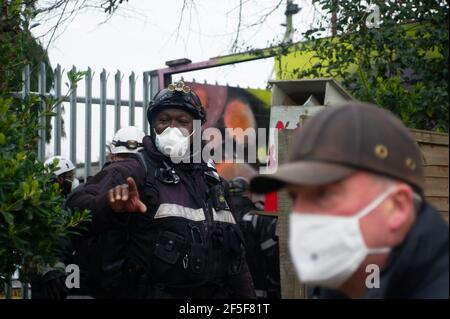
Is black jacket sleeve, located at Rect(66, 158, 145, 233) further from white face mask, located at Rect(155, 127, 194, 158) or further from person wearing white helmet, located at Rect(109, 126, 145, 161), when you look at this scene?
person wearing white helmet, located at Rect(109, 126, 145, 161)

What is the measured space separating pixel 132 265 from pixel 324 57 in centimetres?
421

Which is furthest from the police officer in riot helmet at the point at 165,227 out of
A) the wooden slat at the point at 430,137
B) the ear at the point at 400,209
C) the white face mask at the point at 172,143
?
the ear at the point at 400,209

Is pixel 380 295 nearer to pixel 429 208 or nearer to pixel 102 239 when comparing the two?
pixel 429 208

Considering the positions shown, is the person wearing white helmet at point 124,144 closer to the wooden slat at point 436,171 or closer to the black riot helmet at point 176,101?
the black riot helmet at point 176,101

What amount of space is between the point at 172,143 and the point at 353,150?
2.39 metres

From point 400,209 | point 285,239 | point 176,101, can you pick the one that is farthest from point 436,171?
point 400,209

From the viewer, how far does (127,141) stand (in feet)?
19.7

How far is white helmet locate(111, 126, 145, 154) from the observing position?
5891 mm

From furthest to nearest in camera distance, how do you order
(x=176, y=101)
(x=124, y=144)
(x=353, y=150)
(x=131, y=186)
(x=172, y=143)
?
(x=124, y=144), (x=176, y=101), (x=172, y=143), (x=131, y=186), (x=353, y=150)

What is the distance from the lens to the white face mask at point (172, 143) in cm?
399

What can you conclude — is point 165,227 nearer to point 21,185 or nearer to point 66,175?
point 21,185

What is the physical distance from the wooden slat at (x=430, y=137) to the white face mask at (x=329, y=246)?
289 centimetres

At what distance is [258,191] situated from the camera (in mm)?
1956

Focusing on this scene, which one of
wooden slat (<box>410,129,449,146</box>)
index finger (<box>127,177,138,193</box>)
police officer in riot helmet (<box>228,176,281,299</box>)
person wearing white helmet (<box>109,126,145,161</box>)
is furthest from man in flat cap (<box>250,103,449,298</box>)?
police officer in riot helmet (<box>228,176,281,299</box>)
